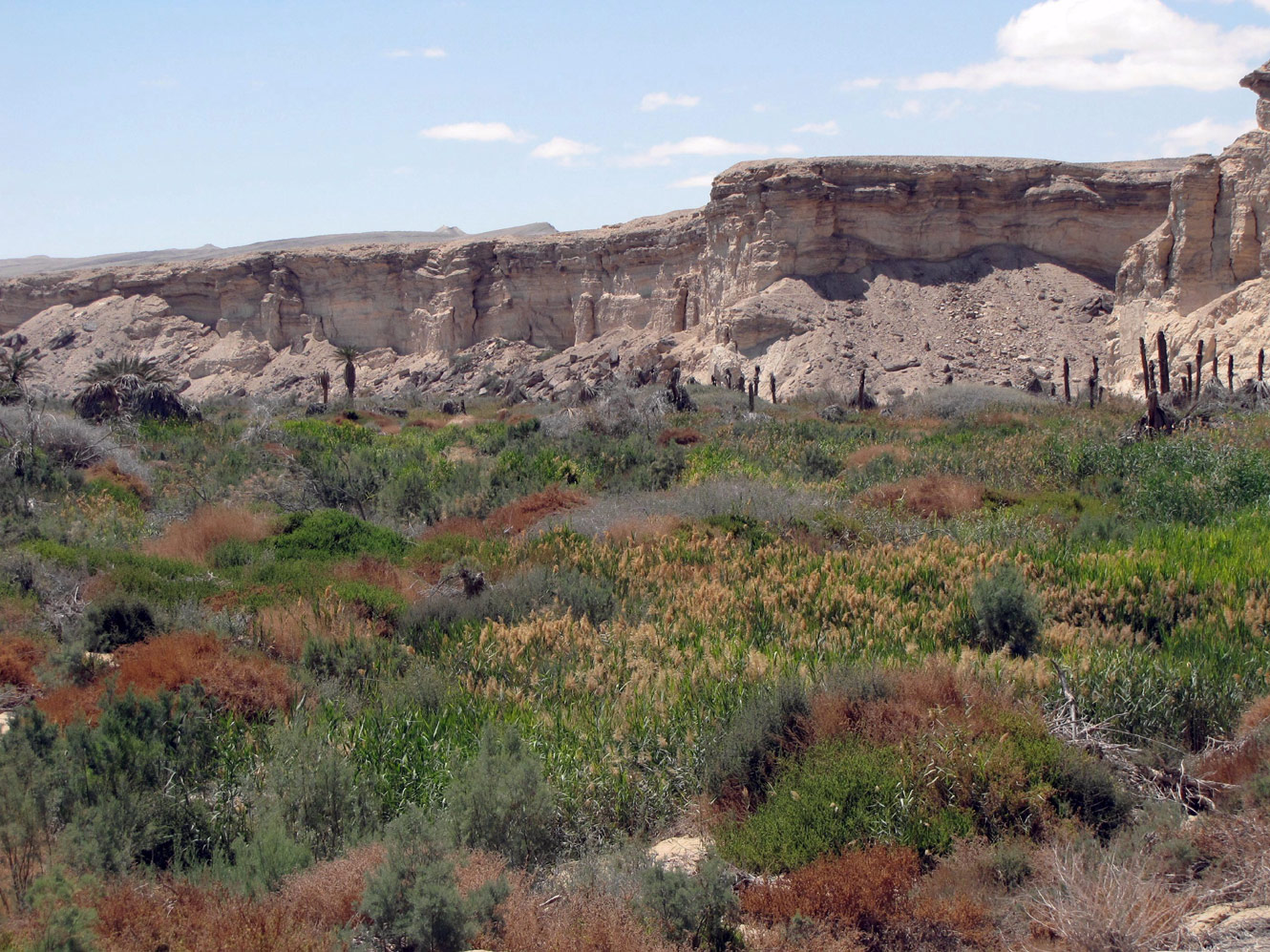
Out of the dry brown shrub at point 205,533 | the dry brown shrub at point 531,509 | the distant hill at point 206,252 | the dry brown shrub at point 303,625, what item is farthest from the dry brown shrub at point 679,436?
the distant hill at point 206,252

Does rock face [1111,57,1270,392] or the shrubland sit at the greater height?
rock face [1111,57,1270,392]

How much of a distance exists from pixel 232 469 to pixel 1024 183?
124 feet

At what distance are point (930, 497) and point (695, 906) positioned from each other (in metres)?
10.1

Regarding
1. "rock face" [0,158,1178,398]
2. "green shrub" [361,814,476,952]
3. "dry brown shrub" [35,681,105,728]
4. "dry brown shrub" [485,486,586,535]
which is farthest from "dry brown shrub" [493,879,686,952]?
"rock face" [0,158,1178,398]

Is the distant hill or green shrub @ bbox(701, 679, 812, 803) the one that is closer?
green shrub @ bbox(701, 679, 812, 803)

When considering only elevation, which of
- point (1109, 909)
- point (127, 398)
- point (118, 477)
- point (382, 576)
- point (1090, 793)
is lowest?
point (382, 576)

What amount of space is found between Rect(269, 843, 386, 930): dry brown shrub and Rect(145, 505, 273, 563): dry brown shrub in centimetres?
718

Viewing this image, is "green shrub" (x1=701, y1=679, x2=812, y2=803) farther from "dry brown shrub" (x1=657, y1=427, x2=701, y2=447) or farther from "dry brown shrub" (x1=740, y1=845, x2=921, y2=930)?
"dry brown shrub" (x1=657, y1=427, x2=701, y2=447)

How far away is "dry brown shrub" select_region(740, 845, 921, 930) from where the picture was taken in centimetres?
409

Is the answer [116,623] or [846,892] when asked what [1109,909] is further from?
[116,623]

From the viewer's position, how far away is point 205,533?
11578 millimetres

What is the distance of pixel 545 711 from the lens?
20.9 feet

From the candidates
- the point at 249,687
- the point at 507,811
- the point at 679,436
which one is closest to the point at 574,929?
the point at 507,811

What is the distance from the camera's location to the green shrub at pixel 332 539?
1118 cm
